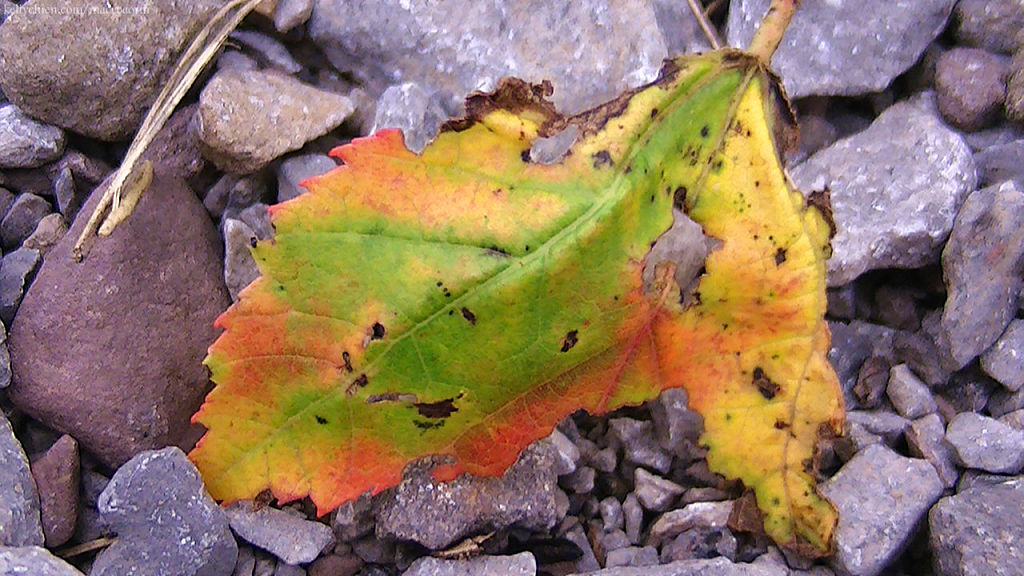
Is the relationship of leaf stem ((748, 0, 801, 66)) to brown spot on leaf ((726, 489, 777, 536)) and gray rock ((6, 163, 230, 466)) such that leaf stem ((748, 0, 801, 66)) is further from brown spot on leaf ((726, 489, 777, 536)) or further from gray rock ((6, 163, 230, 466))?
gray rock ((6, 163, 230, 466))

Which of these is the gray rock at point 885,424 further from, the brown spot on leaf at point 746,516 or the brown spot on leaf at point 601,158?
the brown spot on leaf at point 601,158

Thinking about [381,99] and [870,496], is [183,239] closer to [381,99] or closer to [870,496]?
[381,99]

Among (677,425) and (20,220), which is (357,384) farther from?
(20,220)

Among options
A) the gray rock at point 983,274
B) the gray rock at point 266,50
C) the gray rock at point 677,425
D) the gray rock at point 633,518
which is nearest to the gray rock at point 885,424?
the gray rock at point 983,274

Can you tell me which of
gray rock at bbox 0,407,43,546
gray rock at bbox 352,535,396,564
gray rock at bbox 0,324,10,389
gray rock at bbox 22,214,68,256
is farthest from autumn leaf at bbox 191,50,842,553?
gray rock at bbox 22,214,68,256

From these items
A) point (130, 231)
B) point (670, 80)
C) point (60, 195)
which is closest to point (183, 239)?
point (130, 231)

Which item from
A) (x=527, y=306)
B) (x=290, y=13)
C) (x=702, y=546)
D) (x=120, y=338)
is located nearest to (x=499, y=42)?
(x=290, y=13)
